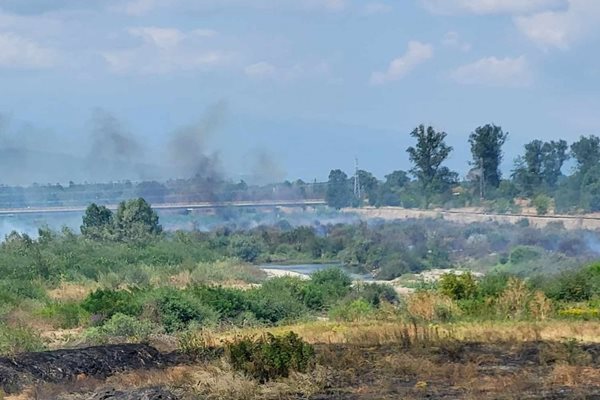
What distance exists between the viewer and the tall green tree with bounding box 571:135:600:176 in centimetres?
10049

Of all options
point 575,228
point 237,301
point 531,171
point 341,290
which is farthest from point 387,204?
point 237,301

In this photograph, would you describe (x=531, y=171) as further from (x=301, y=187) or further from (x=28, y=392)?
(x=28, y=392)

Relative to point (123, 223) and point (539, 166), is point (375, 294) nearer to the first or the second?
point (123, 223)

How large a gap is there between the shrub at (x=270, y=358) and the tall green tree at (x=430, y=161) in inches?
3138

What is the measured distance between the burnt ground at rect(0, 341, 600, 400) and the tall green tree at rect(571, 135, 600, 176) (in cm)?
7779

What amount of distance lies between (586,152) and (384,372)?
282 feet

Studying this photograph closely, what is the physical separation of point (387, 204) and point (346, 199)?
8.54 metres

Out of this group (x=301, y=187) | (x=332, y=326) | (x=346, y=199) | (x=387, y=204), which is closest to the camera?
(x=332, y=326)

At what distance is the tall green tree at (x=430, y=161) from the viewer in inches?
3967

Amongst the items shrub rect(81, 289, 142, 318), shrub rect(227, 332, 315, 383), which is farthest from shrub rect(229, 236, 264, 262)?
shrub rect(227, 332, 315, 383)

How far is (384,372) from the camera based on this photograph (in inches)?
870

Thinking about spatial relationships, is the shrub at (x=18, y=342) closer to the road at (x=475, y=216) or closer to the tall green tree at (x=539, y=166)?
the road at (x=475, y=216)

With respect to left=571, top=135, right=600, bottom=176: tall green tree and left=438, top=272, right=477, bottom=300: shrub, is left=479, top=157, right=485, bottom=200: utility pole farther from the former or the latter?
left=438, top=272, right=477, bottom=300: shrub

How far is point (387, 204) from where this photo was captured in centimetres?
11231
